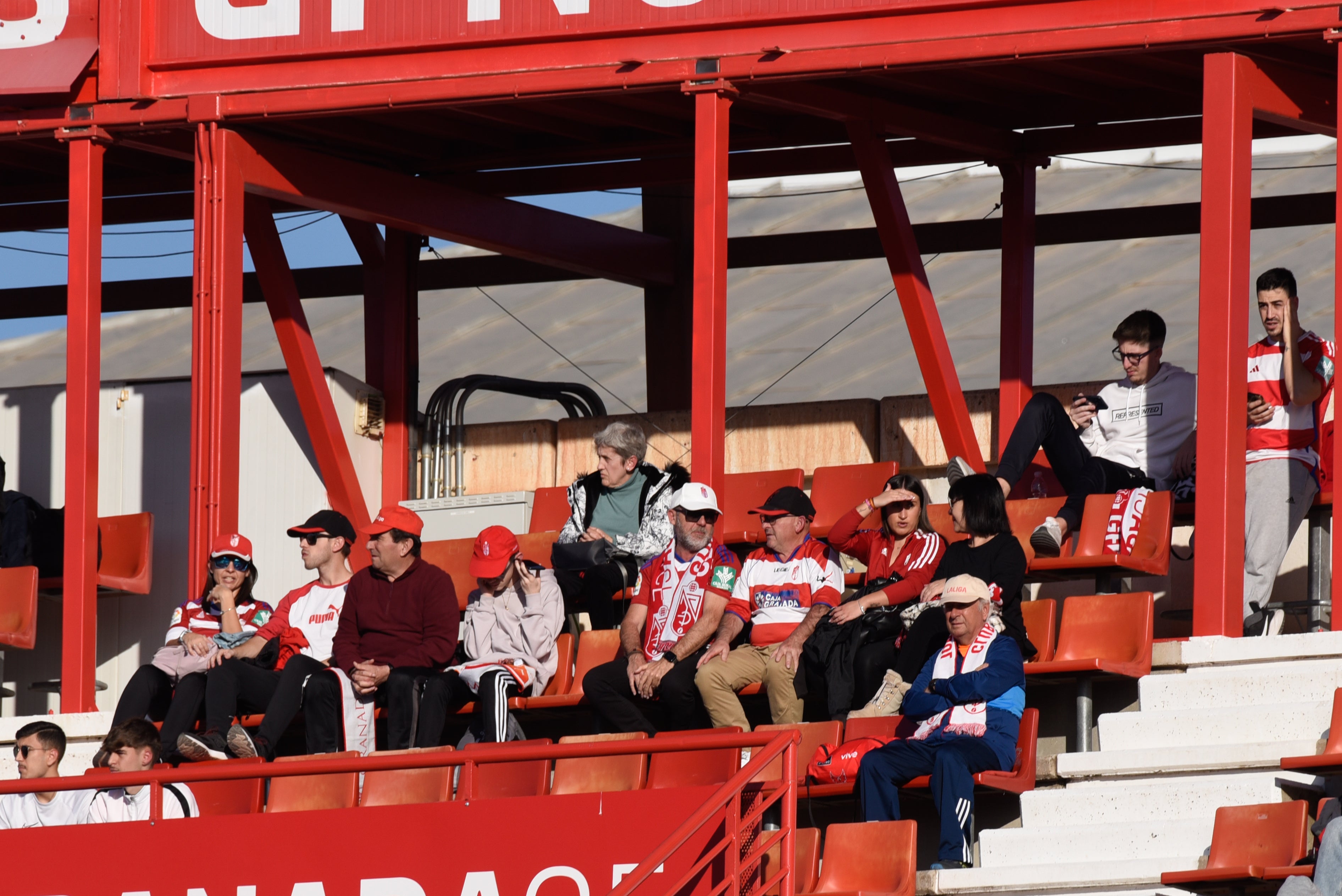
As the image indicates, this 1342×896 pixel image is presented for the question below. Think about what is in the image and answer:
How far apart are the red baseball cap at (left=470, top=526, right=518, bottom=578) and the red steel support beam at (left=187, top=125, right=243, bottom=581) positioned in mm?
1908

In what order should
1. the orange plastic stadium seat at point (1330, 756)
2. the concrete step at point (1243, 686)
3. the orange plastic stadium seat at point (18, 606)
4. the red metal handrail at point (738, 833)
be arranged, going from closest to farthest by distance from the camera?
the red metal handrail at point (738, 833) < the orange plastic stadium seat at point (1330, 756) < the concrete step at point (1243, 686) < the orange plastic stadium seat at point (18, 606)

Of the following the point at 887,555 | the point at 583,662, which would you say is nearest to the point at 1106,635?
the point at 887,555

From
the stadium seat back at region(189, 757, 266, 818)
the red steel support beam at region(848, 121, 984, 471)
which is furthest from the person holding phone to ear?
the red steel support beam at region(848, 121, 984, 471)

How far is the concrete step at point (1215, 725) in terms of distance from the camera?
8.60 meters

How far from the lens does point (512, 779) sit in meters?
8.97

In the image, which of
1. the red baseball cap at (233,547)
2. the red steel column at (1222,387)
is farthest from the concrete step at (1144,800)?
the red baseball cap at (233,547)

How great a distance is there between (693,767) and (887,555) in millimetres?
1698

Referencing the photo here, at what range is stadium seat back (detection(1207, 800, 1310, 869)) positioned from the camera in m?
7.53

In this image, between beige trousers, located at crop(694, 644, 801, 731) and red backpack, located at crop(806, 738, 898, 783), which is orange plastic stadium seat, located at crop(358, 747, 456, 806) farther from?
red backpack, located at crop(806, 738, 898, 783)

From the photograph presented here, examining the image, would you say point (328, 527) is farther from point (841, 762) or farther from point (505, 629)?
point (841, 762)

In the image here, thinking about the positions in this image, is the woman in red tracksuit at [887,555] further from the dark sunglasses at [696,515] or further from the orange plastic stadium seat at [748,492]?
the orange plastic stadium seat at [748,492]

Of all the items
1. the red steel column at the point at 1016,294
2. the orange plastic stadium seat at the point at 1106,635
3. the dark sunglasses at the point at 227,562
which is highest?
the red steel column at the point at 1016,294

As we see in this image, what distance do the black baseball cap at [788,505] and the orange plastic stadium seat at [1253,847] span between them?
265 cm

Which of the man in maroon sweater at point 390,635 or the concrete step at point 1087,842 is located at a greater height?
the man in maroon sweater at point 390,635
